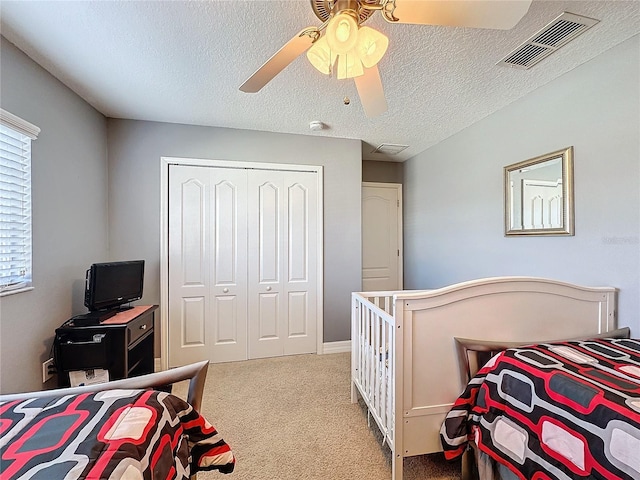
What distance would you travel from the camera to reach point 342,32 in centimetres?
107

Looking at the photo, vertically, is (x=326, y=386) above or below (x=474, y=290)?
below

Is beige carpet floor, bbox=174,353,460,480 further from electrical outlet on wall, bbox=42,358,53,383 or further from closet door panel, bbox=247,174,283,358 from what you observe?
electrical outlet on wall, bbox=42,358,53,383

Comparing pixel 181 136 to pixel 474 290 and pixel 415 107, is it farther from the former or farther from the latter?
pixel 474 290

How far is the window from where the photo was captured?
5.30 ft

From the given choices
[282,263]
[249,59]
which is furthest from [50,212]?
[282,263]

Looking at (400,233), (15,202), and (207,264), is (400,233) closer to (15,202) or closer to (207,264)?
(207,264)

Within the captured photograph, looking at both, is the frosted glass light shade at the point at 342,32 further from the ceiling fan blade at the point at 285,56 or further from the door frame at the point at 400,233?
the door frame at the point at 400,233

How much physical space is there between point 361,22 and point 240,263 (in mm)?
2419

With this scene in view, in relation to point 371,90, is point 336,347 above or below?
below

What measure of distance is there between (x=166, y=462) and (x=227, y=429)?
1.27 meters

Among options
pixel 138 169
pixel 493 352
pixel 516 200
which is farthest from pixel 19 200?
pixel 516 200

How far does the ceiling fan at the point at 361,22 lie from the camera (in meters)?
0.99

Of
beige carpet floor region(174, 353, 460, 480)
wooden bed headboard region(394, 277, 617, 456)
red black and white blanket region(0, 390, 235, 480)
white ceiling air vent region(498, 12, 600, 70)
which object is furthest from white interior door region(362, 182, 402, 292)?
red black and white blanket region(0, 390, 235, 480)

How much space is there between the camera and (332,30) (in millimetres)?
1074
